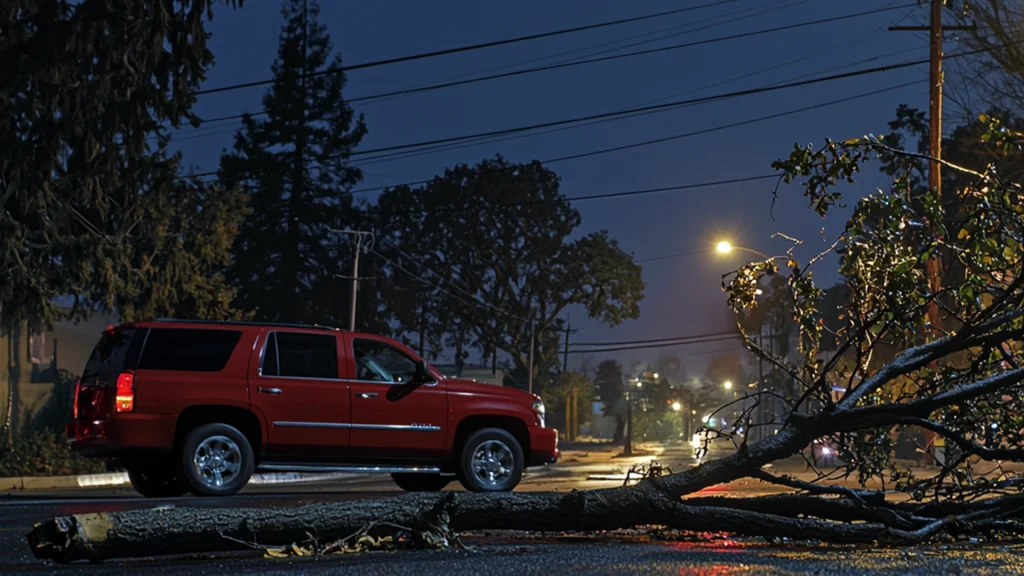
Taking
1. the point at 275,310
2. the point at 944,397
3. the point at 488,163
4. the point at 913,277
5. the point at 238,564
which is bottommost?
the point at 238,564

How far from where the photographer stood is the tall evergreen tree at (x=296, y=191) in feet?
189

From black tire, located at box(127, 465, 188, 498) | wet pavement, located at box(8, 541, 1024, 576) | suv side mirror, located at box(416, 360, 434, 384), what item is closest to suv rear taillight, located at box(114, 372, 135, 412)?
black tire, located at box(127, 465, 188, 498)

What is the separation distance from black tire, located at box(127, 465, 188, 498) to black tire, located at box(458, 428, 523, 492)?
2921 millimetres

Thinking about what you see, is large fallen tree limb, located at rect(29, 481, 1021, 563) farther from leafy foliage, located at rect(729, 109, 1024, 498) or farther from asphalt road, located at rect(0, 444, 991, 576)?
leafy foliage, located at rect(729, 109, 1024, 498)

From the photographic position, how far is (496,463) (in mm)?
12469

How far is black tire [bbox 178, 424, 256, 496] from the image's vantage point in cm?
1115

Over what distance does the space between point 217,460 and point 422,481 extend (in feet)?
8.78

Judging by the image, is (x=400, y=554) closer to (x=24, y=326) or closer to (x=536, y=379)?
(x=24, y=326)

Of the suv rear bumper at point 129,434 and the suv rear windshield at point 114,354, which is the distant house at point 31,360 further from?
the suv rear bumper at point 129,434

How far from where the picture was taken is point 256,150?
60.0 metres

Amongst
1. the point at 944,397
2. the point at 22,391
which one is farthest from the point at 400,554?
the point at 22,391

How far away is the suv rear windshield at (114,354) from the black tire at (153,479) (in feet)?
3.60

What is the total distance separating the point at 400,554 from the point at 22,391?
2255 cm

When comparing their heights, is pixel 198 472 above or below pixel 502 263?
below
